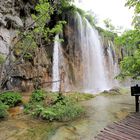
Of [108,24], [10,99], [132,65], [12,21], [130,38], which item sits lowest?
[10,99]

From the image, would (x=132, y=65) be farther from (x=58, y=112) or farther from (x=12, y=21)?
(x=12, y=21)

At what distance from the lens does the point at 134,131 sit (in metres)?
5.75

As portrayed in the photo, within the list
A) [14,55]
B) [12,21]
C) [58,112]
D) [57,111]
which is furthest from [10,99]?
[12,21]

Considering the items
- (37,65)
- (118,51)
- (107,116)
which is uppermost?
(118,51)

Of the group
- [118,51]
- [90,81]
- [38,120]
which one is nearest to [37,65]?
[90,81]

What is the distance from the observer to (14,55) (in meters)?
15.6

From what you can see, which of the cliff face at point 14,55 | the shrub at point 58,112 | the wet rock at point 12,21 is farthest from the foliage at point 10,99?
the wet rock at point 12,21

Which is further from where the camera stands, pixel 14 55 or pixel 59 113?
pixel 14 55

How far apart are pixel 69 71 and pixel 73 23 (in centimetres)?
506

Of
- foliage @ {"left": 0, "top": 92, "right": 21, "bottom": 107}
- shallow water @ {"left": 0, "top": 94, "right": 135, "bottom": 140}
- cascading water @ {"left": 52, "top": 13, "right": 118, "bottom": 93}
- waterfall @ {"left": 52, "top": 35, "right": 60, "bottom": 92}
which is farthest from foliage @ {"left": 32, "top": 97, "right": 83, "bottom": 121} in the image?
cascading water @ {"left": 52, "top": 13, "right": 118, "bottom": 93}

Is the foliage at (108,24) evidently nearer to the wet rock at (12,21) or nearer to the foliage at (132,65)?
the wet rock at (12,21)

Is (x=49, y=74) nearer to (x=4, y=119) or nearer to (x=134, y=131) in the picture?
(x=4, y=119)

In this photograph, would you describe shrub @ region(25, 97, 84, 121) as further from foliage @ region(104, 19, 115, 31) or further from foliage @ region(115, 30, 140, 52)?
foliage @ region(104, 19, 115, 31)

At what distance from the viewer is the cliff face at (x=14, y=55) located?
48.9 ft
